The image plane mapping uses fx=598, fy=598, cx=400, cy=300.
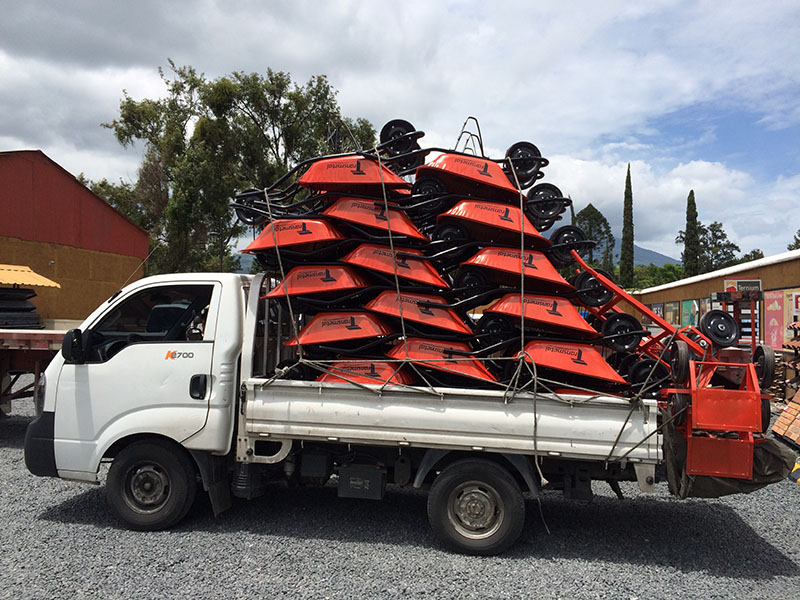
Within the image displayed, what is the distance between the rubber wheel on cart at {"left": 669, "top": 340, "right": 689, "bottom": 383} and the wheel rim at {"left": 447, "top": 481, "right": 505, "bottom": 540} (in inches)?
62.3

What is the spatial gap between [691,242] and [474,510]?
128 ft


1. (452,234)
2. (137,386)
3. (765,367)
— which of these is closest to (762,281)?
(765,367)

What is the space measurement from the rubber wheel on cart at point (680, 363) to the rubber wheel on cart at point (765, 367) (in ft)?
1.98

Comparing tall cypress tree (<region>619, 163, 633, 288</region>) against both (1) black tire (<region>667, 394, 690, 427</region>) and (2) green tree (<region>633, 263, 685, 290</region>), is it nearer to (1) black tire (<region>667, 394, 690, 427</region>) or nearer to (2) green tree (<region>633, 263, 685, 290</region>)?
(2) green tree (<region>633, 263, 685, 290</region>)

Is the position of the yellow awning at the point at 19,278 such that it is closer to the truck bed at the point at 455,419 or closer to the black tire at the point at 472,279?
the truck bed at the point at 455,419

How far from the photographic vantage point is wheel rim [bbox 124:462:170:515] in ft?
16.1

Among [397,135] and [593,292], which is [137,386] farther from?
[593,292]

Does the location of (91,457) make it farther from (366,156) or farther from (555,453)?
(555,453)

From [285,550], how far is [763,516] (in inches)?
173

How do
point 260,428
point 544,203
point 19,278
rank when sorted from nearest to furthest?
point 260,428 < point 544,203 < point 19,278

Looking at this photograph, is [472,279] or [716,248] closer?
[472,279]

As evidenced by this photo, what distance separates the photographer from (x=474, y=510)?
453cm

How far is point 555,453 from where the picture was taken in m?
4.32

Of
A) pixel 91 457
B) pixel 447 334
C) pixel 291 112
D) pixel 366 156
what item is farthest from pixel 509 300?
pixel 291 112
